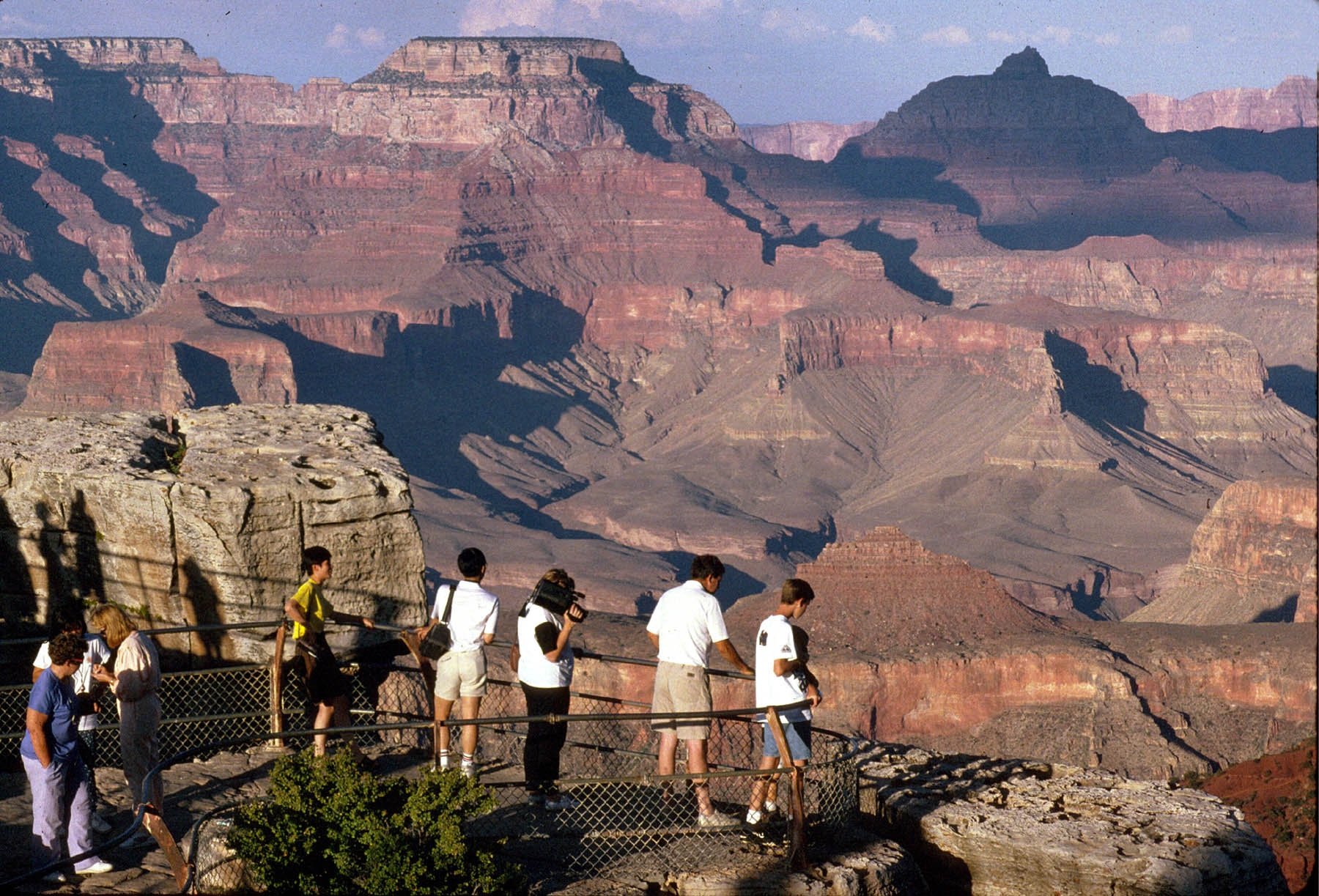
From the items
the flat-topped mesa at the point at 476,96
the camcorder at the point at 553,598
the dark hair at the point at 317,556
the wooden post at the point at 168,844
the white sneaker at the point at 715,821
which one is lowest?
the white sneaker at the point at 715,821

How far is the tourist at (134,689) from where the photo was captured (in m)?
12.7

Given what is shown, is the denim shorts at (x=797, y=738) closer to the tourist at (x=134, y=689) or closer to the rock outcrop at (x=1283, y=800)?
the tourist at (x=134, y=689)

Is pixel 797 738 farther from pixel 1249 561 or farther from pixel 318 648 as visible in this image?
pixel 1249 561

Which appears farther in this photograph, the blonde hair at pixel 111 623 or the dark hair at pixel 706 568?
the dark hair at pixel 706 568

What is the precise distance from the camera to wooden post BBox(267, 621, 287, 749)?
14242mm

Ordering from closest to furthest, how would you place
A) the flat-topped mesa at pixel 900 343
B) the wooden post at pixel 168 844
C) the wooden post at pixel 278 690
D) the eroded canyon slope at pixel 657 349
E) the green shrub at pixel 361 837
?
the green shrub at pixel 361 837 → the wooden post at pixel 168 844 → the wooden post at pixel 278 690 → the eroded canyon slope at pixel 657 349 → the flat-topped mesa at pixel 900 343

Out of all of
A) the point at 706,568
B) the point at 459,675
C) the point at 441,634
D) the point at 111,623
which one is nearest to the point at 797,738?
the point at 706,568

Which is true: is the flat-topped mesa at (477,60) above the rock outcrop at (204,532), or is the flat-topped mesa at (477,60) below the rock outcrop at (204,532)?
above

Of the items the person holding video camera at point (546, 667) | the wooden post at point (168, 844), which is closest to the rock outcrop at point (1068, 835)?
the person holding video camera at point (546, 667)

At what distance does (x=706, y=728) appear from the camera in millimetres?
13562

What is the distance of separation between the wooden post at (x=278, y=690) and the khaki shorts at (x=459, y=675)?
1.35 metres

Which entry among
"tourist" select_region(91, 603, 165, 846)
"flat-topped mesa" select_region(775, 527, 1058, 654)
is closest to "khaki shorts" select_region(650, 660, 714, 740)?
"tourist" select_region(91, 603, 165, 846)

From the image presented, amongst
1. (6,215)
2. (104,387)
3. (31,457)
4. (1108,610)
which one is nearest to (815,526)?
(1108,610)

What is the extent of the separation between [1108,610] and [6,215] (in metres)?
147
